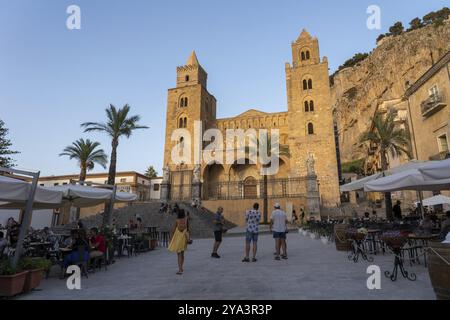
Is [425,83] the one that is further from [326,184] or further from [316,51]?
[316,51]

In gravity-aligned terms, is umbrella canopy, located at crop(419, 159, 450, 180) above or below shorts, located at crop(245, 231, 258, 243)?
above

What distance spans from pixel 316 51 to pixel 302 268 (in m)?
36.9

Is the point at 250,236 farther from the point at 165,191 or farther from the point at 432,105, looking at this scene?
the point at 165,191

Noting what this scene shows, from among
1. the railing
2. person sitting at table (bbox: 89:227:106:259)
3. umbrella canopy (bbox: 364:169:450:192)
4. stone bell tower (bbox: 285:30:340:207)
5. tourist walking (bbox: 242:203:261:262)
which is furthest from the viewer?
stone bell tower (bbox: 285:30:340:207)

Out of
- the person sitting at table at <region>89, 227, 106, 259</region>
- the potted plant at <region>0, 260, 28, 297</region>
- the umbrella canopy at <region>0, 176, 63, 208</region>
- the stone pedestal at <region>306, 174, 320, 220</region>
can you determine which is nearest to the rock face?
the stone pedestal at <region>306, 174, 320, 220</region>

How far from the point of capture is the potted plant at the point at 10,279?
4.39 m

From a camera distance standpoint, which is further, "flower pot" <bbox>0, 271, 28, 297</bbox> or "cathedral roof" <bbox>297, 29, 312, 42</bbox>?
→ "cathedral roof" <bbox>297, 29, 312, 42</bbox>

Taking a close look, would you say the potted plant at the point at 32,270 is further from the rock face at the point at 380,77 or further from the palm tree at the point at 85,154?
the rock face at the point at 380,77

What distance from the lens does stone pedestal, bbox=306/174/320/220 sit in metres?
22.2

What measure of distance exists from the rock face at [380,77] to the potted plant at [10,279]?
37.0 m

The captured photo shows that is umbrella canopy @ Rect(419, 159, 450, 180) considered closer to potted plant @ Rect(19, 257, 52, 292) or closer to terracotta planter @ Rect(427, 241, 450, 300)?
terracotta planter @ Rect(427, 241, 450, 300)

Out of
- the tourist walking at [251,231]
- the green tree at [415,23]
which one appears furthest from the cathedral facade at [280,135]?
the green tree at [415,23]

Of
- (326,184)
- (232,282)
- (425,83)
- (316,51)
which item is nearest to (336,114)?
(316,51)

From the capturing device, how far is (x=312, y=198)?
22453mm
